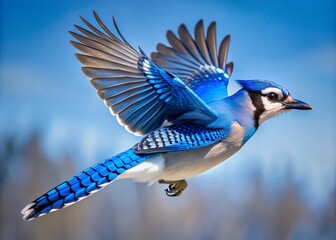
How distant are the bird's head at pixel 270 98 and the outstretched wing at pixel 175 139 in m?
0.08

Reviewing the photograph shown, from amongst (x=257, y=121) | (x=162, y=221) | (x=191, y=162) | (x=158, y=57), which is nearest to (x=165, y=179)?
(x=191, y=162)

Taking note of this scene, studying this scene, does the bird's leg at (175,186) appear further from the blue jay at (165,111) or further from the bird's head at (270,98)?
the bird's head at (270,98)

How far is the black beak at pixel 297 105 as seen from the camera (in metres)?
0.78

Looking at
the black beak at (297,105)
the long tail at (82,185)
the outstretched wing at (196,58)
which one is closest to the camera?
the long tail at (82,185)

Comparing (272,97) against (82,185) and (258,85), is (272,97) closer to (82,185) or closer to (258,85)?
(258,85)

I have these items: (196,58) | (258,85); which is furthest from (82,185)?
(196,58)

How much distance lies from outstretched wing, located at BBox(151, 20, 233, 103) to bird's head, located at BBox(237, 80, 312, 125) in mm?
221

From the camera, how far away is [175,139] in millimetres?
795

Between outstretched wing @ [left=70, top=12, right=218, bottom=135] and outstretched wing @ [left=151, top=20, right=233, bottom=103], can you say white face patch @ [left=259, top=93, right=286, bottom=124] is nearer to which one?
outstretched wing @ [left=70, top=12, right=218, bottom=135]

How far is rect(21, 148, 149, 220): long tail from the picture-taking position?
2.08ft

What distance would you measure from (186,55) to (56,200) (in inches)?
22.2

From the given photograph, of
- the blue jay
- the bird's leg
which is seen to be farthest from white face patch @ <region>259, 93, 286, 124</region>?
the bird's leg

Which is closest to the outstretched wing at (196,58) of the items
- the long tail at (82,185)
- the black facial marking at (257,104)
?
the black facial marking at (257,104)

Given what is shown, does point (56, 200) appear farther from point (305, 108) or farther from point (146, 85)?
point (305, 108)
